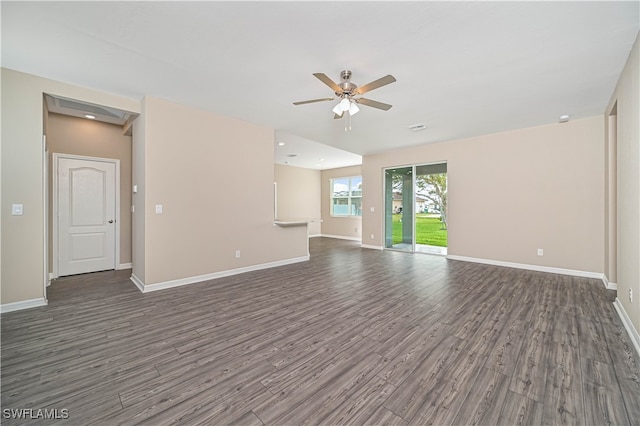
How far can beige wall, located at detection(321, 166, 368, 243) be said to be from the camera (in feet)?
31.2

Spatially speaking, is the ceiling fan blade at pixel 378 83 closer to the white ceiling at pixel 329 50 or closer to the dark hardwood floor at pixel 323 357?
the white ceiling at pixel 329 50

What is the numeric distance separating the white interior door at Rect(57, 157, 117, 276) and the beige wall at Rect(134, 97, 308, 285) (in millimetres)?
1267

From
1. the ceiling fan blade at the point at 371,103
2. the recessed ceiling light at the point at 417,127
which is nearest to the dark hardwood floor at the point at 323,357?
the ceiling fan blade at the point at 371,103

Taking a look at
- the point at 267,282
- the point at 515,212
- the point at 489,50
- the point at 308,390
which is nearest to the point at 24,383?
the point at 308,390

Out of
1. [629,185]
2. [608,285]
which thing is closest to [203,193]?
[629,185]

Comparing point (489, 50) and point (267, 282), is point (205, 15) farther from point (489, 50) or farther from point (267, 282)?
point (267, 282)

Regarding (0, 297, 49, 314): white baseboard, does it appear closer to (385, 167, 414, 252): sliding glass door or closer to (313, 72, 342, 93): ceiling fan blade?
(313, 72, 342, 93): ceiling fan blade

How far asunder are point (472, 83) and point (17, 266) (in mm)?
5839

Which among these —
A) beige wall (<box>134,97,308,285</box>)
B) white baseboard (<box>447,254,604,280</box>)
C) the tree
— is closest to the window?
the tree

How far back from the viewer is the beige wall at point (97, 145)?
13.9ft

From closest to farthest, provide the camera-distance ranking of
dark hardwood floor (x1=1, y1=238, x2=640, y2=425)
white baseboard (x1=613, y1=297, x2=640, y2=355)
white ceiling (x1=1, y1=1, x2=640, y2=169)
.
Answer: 1. dark hardwood floor (x1=1, y1=238, x2=640, y2=425)
2. white ceiling (x1=1, y1=1, x2=640, y2=169)
3. white baseboard (x1=613, y1=297, x2=640, y2=355)

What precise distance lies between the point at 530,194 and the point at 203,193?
19.8 ft

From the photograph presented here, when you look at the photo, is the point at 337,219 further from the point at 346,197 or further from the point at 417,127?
the point at 417,127

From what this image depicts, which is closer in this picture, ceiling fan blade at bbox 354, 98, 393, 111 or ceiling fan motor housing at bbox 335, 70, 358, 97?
ceiling fan motor housing at bbox 335, 70, 358, 97
